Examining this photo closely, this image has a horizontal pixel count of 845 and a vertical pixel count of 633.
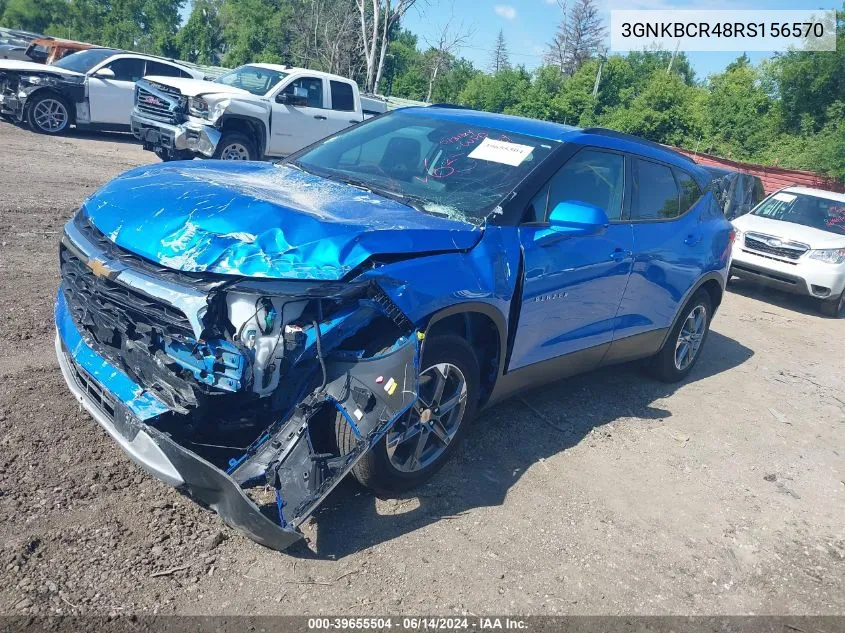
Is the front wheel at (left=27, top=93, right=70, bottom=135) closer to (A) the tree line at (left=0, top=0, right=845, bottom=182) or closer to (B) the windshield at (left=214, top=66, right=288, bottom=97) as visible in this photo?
(B) the windshield at (left=214, top=66, right=288, bottom=97)

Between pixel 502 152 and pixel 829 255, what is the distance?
7.96 metres

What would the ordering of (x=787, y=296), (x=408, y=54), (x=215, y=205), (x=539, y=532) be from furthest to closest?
(x=408, y=54) → (x=787, y=296) → (x=539, y=532) → (x=215, y=205)

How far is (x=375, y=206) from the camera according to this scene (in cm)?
375

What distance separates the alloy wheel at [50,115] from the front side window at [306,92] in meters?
4.54

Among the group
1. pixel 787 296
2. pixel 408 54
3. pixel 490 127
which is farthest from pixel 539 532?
pixel 408 54

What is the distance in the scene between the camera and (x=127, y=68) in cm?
1485

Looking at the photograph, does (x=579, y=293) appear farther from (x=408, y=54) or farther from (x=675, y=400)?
(x=408, y=54)

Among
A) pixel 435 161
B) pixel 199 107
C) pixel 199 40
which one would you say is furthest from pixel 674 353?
pixel 199 40

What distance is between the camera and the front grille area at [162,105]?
461 inches

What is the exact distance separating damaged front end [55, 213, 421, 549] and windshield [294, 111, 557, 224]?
113 centimetres

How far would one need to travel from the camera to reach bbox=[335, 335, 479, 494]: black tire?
3336 millimetres

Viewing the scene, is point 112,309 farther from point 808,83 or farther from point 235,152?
point 808,83

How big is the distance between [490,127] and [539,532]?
2511mm

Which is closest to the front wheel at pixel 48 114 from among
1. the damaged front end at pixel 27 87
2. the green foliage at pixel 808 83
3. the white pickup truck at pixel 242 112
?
the damaged front end at pixel 27 87
